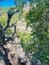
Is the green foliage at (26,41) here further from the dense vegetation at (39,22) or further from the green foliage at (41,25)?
the green foliage at (41,25)

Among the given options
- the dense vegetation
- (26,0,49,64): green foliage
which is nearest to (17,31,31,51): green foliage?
the dense vegetation

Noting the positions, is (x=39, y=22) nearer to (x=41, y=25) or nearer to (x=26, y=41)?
(x=41, y=25)

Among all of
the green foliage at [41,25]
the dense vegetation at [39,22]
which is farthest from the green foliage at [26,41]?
the green foliage at [41,25]

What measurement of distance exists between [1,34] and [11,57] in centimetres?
175

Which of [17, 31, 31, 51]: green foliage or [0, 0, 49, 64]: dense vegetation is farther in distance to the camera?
[17, 31, 31, 51]: green foliage

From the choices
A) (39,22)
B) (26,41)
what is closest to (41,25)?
(39,22)

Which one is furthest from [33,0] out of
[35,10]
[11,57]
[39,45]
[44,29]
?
[11,57]

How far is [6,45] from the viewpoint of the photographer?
17.6m

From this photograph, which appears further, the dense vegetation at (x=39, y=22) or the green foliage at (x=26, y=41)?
the green foliage at (x=26, y=41)

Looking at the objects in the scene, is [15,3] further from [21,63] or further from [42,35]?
[21,63]

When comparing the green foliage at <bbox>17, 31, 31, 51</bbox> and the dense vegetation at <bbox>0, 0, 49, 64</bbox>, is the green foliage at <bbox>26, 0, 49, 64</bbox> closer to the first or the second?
the dense vegetation at <bbox>0, 0, 49, 64</bbox>

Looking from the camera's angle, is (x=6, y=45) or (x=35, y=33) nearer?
(x=35, y=33)

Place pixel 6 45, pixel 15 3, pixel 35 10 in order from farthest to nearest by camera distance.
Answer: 1. pixel 6 45
2. pixel 15 3
3. pixel 35 10

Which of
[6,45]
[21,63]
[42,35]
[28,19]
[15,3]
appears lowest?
[21,63]
